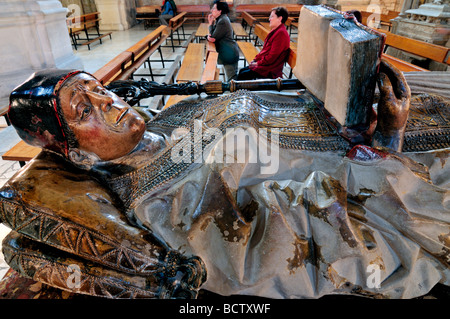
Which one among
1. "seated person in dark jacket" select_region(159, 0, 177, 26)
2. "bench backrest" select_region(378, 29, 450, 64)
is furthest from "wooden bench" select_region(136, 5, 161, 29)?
"bench backrest" select_region(378, 29, 450, 64)

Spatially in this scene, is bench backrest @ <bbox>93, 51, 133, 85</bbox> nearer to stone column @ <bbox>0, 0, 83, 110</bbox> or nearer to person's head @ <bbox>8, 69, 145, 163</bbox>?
person's head @ <bbox>8, 69, 145, 163</bbox>

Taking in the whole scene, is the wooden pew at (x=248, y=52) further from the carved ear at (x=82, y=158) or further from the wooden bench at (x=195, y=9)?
the wooden bench at (x=195, y=9)

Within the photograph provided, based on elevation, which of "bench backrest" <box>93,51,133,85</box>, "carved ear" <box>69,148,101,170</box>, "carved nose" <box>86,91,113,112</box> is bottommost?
"carved ear" <box>69,148,101,170</box>

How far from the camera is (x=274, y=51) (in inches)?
172

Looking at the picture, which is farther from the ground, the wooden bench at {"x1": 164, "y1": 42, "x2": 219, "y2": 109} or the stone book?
the stone book

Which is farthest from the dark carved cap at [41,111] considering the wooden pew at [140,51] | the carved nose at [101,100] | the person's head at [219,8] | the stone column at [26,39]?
the person's head at [219,8]

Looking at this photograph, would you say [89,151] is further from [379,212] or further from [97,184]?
[379,212]

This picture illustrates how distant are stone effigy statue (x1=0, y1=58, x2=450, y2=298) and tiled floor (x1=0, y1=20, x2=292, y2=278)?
1294mm

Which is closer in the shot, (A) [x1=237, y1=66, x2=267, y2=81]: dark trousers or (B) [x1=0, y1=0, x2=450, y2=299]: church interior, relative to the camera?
(B) [x1=0, y1=0, x2=450, y2=299]: church interior

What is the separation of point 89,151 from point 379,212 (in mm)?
1557

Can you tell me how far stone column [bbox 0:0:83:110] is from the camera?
4.29 m

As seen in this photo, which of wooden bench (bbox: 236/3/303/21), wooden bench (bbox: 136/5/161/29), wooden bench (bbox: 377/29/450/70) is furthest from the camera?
wooden bench (bbox: 136/5/161/29)

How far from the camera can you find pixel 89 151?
157cm
